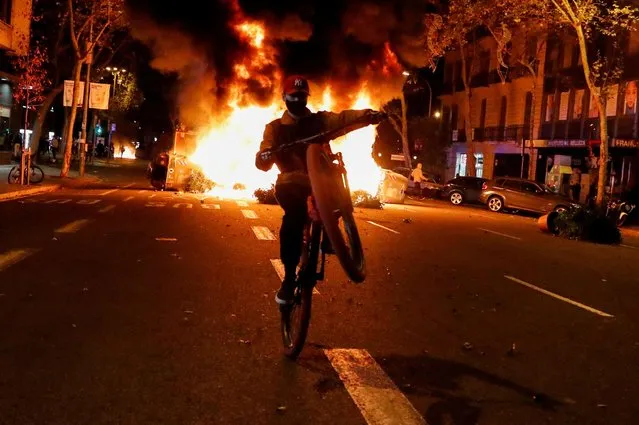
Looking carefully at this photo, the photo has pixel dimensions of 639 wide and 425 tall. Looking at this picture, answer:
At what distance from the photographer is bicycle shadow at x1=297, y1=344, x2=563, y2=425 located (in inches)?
175

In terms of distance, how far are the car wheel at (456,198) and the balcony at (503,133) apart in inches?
370

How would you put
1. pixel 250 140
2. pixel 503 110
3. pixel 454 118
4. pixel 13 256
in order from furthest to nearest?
pixel 454 118 → pixel 503 110 → pixel 250 140 → pixel 13 256

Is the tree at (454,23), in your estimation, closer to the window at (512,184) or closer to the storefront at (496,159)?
the storefront at (496,159)

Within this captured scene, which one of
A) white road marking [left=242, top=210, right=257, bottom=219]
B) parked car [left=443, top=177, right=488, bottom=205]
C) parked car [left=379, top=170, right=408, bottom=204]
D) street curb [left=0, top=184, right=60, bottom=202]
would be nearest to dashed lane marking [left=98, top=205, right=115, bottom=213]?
street curb [left=0, top=184, right=60, bottom=202]

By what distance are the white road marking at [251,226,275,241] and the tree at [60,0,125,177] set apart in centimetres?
Answer: 1992

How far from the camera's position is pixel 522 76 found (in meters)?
43.6

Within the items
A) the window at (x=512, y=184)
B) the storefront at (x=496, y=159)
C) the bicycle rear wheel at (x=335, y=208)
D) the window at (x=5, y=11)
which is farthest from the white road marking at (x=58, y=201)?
the storefront at (x=496, y=159)

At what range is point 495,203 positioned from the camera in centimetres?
3125

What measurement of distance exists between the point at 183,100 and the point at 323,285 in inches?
940

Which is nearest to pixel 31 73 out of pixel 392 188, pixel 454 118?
pixel 392 188

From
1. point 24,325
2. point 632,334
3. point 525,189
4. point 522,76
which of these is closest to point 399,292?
point 632,334

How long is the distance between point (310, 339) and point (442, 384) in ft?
4.67

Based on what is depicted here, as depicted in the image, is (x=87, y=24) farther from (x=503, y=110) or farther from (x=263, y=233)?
(x=503, y=110)

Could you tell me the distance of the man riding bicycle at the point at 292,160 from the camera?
522 cm
